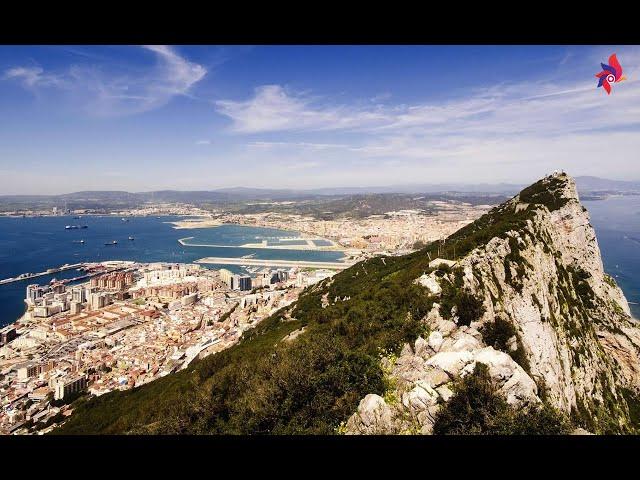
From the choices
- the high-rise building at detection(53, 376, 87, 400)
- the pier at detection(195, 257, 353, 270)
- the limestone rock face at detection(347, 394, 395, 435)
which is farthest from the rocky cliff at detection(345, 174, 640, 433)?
the pier at detection(195, 257, 353, 270)

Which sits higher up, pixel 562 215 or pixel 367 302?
pixel 562 215

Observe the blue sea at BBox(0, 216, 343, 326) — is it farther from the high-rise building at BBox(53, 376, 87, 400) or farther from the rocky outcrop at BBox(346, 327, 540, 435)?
the rocky outcrop at BBox(346, 327, 540, 435)

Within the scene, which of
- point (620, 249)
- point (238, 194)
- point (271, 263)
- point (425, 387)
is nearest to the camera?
point (425, 387)

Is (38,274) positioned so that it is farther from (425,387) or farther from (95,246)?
(425,387)

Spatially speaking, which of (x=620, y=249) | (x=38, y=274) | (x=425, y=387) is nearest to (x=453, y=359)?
(x=425, y=387)
